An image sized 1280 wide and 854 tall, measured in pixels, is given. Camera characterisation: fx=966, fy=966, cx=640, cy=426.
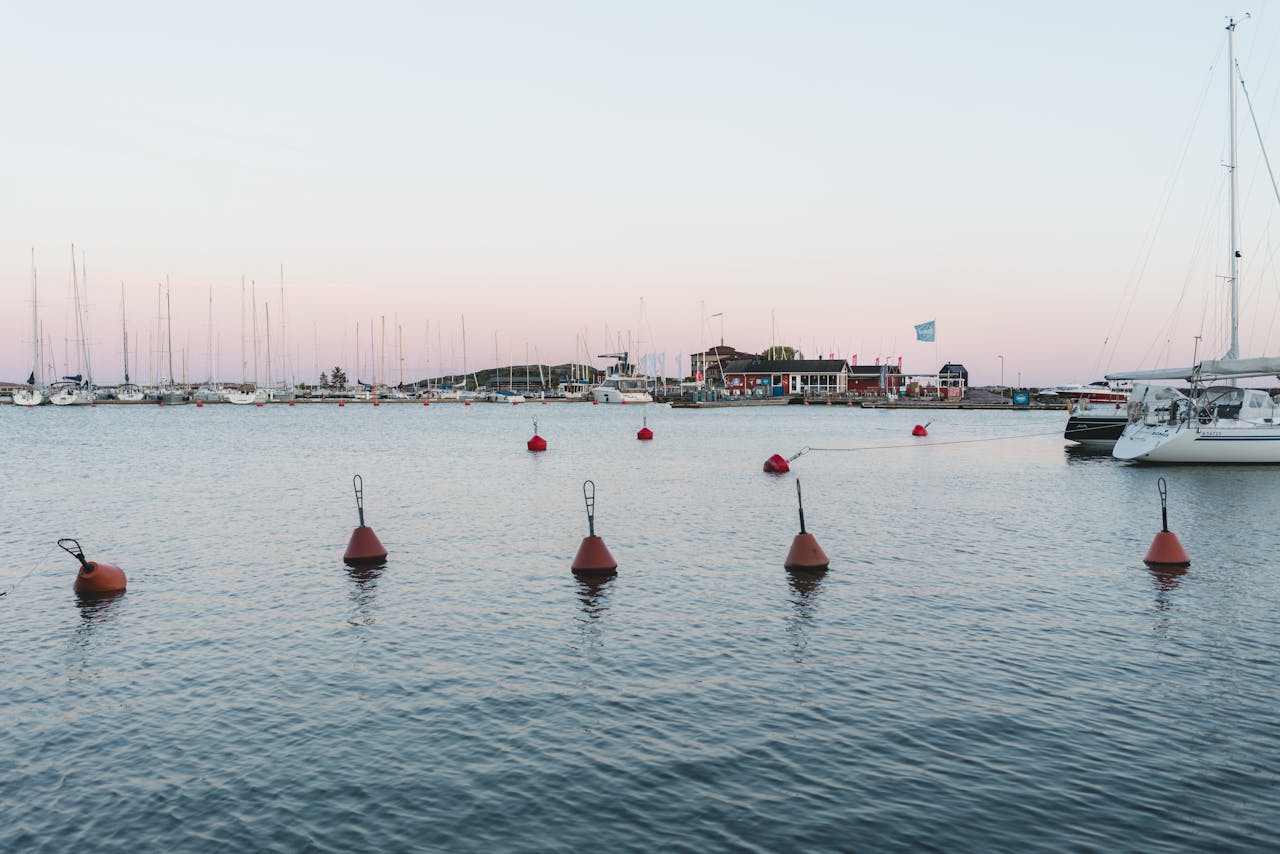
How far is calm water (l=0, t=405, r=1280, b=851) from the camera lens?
9477 millimetres

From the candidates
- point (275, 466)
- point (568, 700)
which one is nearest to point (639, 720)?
point (568, 700)

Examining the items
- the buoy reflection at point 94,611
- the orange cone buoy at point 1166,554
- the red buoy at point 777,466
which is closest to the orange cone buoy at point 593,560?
the buoy reflection at point 94,611

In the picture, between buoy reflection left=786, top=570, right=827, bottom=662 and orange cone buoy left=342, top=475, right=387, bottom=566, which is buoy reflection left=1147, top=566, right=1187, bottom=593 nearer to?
buoy reflection left=786, top=570, right=827, bottom=662

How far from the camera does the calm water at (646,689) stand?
31.1 feet

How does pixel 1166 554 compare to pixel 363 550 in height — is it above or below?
below

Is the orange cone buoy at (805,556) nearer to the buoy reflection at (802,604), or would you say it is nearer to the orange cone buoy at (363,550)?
the buoy reflection at (802,604)

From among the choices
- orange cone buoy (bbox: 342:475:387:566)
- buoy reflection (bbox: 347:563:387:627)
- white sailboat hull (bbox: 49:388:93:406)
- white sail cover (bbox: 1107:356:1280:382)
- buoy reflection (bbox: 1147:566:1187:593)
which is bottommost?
buoy reflection (bbox: 1147:566:1187:593)

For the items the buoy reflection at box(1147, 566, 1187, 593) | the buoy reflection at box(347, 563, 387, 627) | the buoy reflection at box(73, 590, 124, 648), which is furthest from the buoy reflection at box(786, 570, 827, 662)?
the buoy reflection at box(73, 590, 124, 648)

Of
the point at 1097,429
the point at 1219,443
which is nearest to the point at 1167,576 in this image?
the point at 1219,443

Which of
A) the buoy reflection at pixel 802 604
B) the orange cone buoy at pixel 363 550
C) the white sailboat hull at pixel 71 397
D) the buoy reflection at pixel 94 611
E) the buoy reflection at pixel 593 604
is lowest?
the buoy reflection at pixel 802 604

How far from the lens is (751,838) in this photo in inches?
354

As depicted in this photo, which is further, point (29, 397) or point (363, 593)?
point (29, 397)

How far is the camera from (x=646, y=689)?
1356cm

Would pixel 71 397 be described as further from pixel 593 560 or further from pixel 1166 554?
pixel 1166 554
